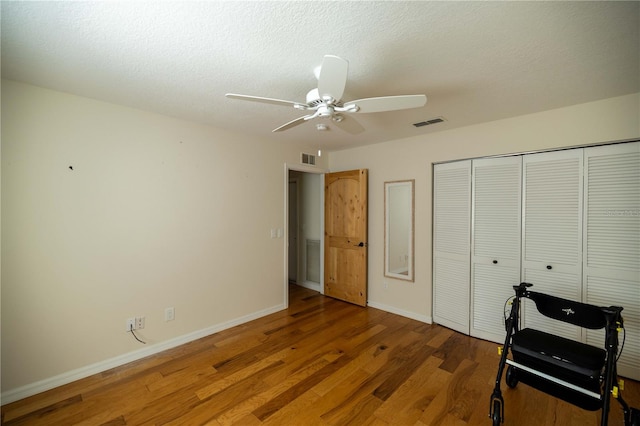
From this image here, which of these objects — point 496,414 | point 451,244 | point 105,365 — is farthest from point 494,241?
point 105,365

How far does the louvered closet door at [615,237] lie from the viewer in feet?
7.60

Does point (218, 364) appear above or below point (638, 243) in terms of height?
below

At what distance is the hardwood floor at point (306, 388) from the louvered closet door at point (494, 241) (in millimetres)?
310

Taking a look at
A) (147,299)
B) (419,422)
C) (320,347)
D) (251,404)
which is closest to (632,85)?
(419,422)

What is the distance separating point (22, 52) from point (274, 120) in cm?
187

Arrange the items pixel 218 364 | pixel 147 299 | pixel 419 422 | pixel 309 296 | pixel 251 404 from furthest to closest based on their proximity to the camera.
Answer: pixel 309 296, pixel 147 299, pixel 218 364, pixel 251 404, pixel 419 422

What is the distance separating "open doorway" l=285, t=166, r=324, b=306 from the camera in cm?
496

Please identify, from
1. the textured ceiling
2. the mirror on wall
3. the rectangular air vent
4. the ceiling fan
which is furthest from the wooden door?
the ceiling fan

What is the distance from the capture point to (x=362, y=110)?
1831 millimetres

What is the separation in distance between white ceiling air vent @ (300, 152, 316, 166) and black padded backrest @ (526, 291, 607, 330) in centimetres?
320

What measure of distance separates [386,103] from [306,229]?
12.3 feet

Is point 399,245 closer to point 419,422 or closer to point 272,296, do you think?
point 272,296

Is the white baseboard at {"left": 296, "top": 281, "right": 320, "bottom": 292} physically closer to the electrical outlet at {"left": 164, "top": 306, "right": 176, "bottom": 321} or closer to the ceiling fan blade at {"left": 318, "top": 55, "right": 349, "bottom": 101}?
the electrical outlet at {"left": 164, "top": 306, "right": 176, "bottom": 321}

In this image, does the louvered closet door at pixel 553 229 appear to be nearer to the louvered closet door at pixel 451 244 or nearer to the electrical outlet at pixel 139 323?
the louvered closet door at pixel 451 244
